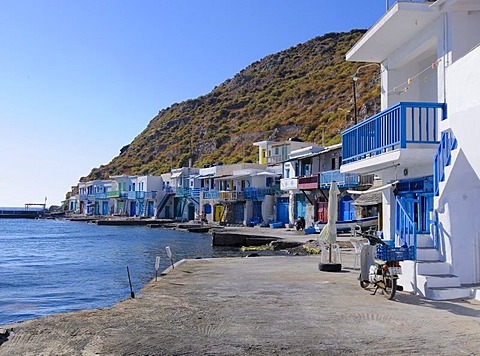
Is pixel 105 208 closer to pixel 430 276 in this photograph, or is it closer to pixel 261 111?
pixel 261 111

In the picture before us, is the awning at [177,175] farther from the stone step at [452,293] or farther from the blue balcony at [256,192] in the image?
the stone step at [452,293]

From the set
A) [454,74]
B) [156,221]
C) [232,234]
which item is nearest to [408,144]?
[454,74]

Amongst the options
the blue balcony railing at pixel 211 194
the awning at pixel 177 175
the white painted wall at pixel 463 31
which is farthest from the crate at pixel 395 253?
the awning at pixel 177 175

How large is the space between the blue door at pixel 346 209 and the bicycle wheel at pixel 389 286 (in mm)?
33314

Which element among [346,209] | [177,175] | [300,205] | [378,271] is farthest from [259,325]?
[177,175]

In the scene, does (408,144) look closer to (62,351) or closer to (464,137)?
(464,137)

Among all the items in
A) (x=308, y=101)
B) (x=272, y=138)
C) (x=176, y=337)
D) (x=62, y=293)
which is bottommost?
(x=62, y=293)

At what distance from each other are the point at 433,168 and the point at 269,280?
5.08 m

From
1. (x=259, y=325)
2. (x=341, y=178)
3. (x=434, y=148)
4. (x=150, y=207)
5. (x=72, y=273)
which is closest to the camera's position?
(x=259, y=325)

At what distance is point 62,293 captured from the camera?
66.7ft

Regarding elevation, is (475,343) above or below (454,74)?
below

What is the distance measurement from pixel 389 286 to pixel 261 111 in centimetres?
12704

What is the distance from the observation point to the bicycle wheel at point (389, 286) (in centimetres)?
1080

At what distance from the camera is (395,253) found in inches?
441
